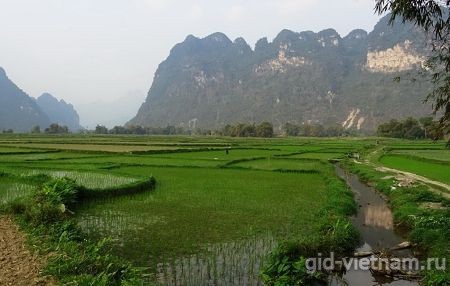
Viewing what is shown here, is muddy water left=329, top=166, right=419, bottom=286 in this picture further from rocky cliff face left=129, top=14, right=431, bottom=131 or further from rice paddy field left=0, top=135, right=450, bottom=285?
rocky cliff face left=129, top=14, right=431, bottom=131

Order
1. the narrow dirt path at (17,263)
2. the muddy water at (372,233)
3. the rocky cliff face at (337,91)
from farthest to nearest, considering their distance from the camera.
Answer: the rocky cliff face at (337,91) → the muddy water at (372,233) → the narrow dirt path at (17,263)

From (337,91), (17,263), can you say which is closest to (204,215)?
(17,263)

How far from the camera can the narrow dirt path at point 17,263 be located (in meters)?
6.88

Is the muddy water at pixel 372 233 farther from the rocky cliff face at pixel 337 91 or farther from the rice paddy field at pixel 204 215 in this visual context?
the rocky cliff face at pixel 337 91

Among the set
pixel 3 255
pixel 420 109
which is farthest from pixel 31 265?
pixel 420 109

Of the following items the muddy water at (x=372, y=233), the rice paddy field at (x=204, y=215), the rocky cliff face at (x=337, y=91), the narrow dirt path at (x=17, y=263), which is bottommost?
the muddy water at (x=372, y=233)

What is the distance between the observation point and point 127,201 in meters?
15.1

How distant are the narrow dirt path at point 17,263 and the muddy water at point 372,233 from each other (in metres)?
5.52

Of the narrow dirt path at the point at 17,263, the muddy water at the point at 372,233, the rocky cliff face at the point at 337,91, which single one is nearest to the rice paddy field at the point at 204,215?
the muddy water at the point at 372,233

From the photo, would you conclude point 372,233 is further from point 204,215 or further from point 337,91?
point 337,91

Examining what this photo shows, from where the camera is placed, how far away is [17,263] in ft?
25.5

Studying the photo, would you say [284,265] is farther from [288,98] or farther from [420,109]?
[288,98]

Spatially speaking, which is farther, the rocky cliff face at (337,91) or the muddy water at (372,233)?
the rocky cliff face at (337,91)

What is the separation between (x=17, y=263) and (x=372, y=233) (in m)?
9.24
